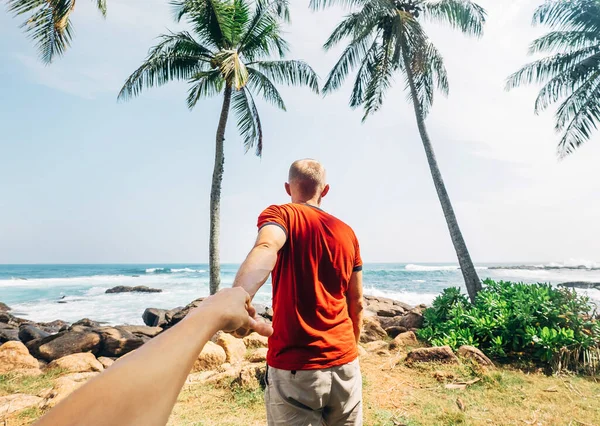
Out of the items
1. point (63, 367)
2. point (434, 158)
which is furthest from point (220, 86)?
point (63, 367)

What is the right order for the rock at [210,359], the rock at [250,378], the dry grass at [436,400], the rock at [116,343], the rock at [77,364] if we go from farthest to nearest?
the rock at [116,343] → the rock at [77,364] → the rock at [210,359] → the rock at [250,378] → the dry grass at [436,400]

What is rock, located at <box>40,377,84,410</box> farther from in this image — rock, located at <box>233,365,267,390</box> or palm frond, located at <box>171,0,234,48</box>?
palm frond, located at <box>171,0,234,48</box>

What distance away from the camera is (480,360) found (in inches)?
222

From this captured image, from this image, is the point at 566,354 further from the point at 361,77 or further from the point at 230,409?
the point at 361,77

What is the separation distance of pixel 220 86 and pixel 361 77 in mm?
5494

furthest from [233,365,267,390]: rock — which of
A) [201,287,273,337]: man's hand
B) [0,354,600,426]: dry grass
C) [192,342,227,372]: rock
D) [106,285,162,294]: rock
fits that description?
[106,285,162,294]: rock

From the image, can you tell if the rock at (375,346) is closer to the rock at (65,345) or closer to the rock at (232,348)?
the rock at (232,348)

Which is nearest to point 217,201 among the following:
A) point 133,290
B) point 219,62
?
point 219,62

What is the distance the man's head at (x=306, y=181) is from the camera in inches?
83.0

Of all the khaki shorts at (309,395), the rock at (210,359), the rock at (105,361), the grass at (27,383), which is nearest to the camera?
the khaki shorts at (309,395)

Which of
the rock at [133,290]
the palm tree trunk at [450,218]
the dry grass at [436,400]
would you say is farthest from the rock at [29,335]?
the rock at [133,290]

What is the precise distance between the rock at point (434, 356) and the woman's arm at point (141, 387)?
599 cm

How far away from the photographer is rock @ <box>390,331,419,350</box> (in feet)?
22.7

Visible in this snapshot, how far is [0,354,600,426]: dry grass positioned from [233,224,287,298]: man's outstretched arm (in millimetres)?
3415
